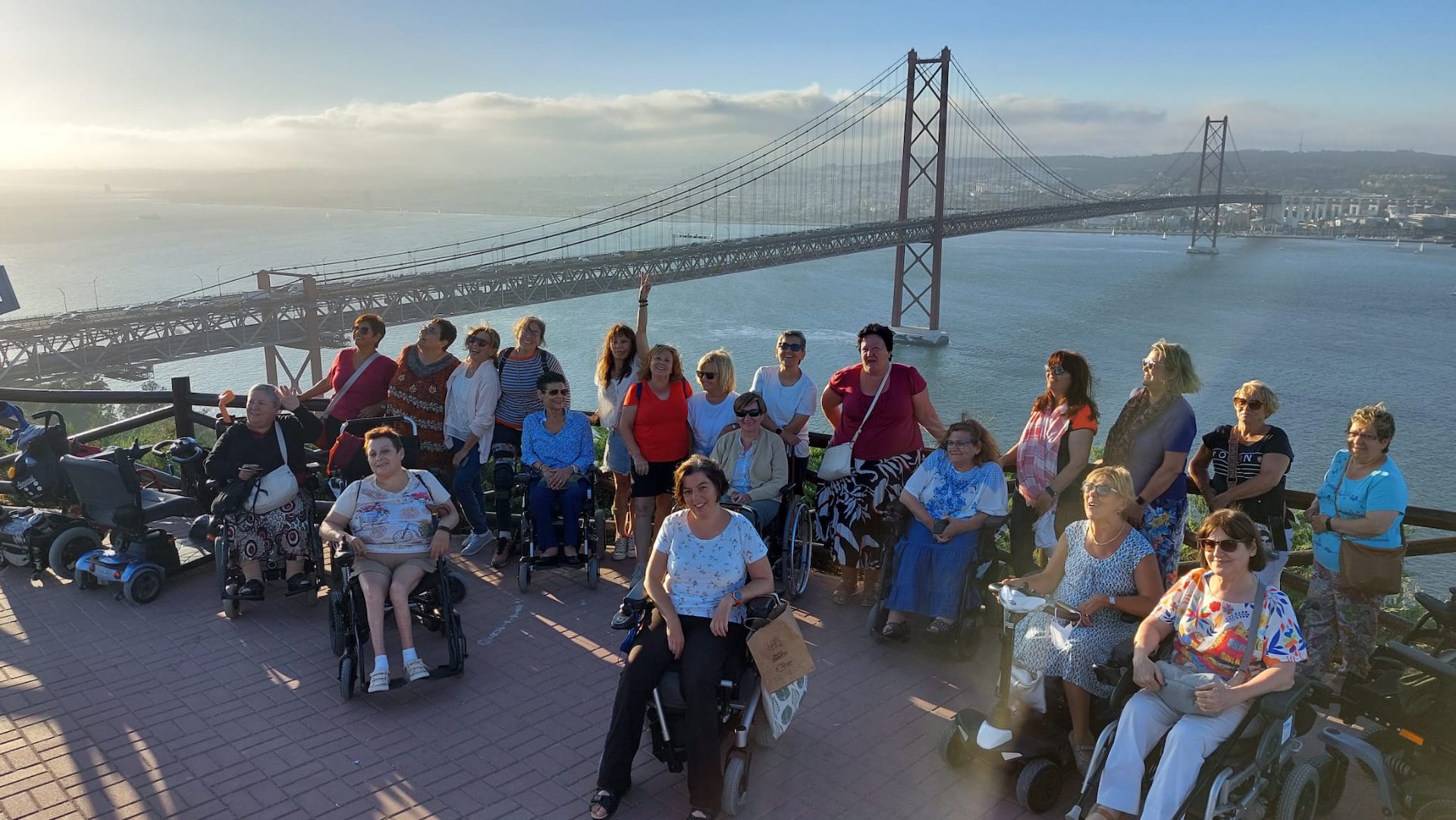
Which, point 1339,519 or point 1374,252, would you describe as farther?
point 1374,252

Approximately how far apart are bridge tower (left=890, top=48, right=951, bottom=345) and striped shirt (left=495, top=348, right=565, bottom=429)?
47070 mm

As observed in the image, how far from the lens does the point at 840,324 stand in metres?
54.3

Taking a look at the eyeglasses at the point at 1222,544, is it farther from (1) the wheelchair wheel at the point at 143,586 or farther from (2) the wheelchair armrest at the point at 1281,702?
(1) the wheelchair wheel at the point at 143,586

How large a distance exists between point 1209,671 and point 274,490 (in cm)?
422

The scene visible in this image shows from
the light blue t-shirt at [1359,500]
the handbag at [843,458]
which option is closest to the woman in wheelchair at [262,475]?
the handbag at [843,458]

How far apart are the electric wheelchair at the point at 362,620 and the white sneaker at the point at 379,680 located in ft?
0.07

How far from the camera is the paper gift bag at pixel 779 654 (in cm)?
353

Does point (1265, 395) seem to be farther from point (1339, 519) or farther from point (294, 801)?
point (294, 801)

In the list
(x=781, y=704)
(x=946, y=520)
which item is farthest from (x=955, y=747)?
(x=946, y=520)

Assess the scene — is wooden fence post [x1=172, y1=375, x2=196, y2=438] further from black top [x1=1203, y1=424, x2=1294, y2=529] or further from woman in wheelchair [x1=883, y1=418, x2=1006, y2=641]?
black top [x1=1203, y1=424, x2=1294, y2=529]

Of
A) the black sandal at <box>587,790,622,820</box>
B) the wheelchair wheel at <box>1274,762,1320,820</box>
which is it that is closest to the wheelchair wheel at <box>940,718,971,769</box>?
the wheelchair wheel at <box>1274,762,1320,820</box>

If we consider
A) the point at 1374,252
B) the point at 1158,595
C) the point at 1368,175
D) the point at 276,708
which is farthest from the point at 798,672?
the point at 1368,175

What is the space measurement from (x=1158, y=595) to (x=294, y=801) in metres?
3.11

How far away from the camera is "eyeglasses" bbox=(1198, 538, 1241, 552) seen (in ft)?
10.2
